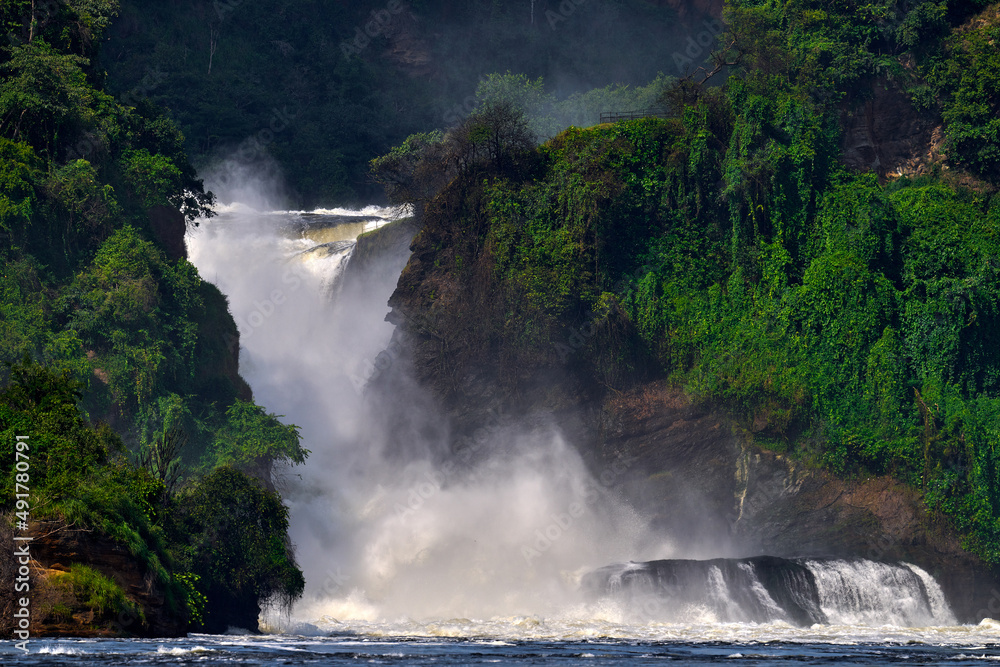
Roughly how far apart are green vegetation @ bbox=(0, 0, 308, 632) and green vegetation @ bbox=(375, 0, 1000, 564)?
36.5ft

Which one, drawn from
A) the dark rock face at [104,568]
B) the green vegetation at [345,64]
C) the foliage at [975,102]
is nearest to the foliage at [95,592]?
the dark rock face at [104,568]

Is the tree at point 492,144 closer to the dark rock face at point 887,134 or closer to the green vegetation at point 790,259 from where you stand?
the green vegetation at point 790,259

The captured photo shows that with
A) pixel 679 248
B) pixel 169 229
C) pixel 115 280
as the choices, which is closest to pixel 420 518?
pixel 115 280

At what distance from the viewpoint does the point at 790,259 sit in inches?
2281

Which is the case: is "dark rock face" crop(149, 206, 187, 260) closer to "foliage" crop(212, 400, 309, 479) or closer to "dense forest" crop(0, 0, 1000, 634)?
"dense forest" crop(0, 0, 1000, 634)

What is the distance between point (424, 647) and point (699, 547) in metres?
25.3

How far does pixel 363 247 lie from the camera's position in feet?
226

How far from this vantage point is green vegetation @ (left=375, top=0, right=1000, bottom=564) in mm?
55500

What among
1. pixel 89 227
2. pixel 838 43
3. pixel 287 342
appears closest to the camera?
pixel 89 227

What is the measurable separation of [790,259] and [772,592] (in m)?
16.1

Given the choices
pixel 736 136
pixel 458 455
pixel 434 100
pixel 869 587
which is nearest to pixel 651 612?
pixel 869 587

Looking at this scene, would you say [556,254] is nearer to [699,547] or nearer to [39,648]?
[699,547]

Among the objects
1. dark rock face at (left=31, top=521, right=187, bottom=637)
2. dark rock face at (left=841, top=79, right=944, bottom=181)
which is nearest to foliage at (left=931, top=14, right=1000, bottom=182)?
dark rock face at (left=841, top=79, right=944, bottom=181)

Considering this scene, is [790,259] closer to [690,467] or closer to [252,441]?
[690,467]
